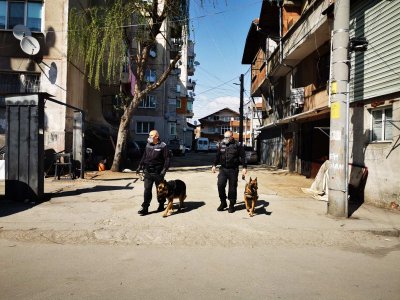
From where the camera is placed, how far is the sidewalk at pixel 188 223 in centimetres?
623

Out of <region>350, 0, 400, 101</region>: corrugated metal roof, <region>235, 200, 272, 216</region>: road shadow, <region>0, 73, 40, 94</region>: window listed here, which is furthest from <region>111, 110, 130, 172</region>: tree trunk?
<region>350, 0, 400, 101</region>: corrugated metal roof

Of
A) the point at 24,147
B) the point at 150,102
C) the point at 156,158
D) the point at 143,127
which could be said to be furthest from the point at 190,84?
the point at 156,158

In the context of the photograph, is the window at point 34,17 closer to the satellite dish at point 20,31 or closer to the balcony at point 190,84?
the satellite dish at point 20,31

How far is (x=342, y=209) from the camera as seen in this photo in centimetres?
784

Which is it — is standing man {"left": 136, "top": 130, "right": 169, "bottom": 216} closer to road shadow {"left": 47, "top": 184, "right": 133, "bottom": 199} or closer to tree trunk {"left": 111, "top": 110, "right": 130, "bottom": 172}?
road shadow {"left": 47, "top": 184, "right": 133, "bottom": 199}

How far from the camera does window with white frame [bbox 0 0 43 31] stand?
631 inches

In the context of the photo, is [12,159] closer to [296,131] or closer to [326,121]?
[326,121]

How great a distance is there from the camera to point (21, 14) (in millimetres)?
16094

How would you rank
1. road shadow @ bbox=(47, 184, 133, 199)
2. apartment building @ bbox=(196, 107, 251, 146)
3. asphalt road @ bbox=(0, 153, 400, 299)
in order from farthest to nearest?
apartment building @ bbox=(196, 107, 251, 146) → road shadow @ bbox=(47, 184, 133, 199) → asphalt road @ bbox=(0, 153, 400, 299)

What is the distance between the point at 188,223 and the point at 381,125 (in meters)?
5.85

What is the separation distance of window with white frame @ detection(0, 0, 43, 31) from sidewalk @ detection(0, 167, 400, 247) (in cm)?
949

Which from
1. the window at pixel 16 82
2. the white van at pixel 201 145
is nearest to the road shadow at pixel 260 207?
the window at pixel 16 82

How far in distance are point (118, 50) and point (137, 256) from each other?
12.9 metres

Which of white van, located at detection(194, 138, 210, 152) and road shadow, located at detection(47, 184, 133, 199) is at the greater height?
white van, located at detection(194, 138, 210, 152)
